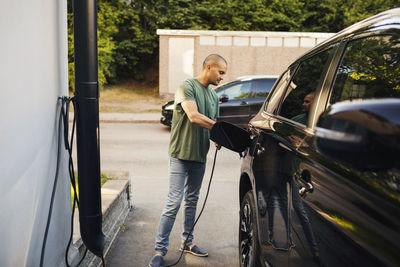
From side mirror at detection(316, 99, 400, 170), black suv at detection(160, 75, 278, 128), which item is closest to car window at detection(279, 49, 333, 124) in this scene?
side mirror at detection(316, 99, 400, 170)

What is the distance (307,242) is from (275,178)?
65 cm

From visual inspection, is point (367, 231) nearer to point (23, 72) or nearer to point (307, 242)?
point (307, 242)

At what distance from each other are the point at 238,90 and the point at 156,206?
23.6 ft

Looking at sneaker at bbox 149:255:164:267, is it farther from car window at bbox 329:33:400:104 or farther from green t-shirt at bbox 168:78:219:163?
car window at bbox 329:33:400:104

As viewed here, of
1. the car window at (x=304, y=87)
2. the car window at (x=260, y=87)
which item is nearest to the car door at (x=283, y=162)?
the car window at (x=304, y=87)

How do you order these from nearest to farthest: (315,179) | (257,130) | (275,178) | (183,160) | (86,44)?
(315,179) < (275,178) < (86,44) < (257,130) < (183,160)

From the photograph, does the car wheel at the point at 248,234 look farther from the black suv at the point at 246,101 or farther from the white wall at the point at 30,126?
the black suv at the point at 246,101

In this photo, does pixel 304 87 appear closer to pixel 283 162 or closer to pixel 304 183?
pixel 283 162

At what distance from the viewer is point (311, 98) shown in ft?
7.80

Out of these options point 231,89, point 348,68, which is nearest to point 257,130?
point 348,68

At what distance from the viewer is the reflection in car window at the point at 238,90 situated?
12.2 m

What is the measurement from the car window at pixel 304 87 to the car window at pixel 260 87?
9123mm

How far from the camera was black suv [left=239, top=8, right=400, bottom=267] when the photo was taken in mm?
865

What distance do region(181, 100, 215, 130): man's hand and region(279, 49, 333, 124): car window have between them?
736 millimetres
